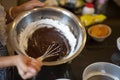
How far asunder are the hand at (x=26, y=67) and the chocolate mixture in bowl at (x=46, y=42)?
0.18 metres

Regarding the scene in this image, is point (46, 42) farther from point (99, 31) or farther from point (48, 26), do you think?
point (99, 31)

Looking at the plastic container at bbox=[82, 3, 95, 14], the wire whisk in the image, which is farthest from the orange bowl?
the wire whisk

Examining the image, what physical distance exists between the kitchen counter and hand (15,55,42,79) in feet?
0.75

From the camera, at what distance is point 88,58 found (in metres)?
1.02

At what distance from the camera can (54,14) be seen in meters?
0.98

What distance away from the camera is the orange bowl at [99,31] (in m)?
1.07

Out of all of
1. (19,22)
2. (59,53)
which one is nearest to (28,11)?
(19,22)

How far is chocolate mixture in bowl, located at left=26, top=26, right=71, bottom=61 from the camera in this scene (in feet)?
2.88

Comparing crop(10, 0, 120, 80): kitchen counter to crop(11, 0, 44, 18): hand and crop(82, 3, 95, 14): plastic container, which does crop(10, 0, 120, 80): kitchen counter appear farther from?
crop(11, 0, 44, 18): hand

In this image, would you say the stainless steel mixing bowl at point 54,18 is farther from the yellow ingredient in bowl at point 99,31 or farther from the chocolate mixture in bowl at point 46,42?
the yellow ingredient in bowl at point 99,31

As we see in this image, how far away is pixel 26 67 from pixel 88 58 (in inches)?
16.5

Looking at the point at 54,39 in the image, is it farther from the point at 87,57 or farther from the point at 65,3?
the point at 65,3

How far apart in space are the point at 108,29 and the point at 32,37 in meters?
0.38

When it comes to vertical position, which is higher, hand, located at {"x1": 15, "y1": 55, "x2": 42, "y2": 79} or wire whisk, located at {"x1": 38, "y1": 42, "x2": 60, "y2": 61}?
hand, located at {"x1": 15, "y1": 55, "x2": 42, "y2": 79}
